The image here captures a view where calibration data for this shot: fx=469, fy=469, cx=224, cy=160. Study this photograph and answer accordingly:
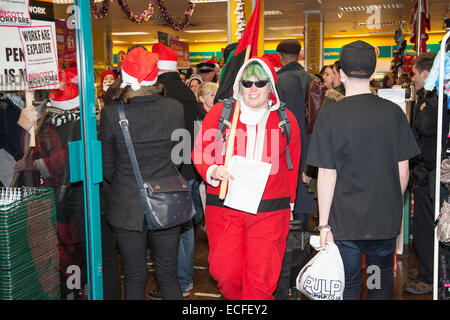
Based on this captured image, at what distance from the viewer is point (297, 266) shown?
3.11 metres

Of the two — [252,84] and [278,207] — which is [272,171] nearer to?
[278,207]

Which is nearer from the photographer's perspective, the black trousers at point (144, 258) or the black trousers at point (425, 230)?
the black trousers at point (144, 258)

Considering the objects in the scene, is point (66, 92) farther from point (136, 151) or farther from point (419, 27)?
point (419, 27)

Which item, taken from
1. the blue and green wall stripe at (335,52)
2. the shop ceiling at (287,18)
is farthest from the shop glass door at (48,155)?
the blue and green wall stripe at (335,52)

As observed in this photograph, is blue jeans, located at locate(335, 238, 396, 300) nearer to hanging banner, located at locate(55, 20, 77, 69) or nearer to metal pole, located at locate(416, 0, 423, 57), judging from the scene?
hanging banner, located at locate(55, 20, 77, 69)

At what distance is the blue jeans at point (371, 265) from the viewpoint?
7.87 ft

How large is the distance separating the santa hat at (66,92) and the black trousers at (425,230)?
2.71 m

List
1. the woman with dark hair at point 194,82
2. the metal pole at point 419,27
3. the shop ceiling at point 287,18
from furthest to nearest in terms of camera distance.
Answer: the shop ceiling at point 287,18 < the woman with dark hair at point 194,82 < the metal pole at point 419,27

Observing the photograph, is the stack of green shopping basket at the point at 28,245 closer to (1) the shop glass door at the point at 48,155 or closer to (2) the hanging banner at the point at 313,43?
(1) the shop glass door at the point at 48,155

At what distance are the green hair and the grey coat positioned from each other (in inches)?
19.8

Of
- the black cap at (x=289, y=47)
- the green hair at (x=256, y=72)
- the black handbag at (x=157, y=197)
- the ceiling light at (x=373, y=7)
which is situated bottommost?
the black handbag at (x=157, y=197)

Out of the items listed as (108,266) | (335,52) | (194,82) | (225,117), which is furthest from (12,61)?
(335,52)

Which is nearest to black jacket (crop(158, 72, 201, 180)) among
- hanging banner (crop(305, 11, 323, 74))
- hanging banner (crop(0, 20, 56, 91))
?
hanging banner (crop(0, 20, 56, 91))

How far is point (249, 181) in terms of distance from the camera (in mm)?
2609
